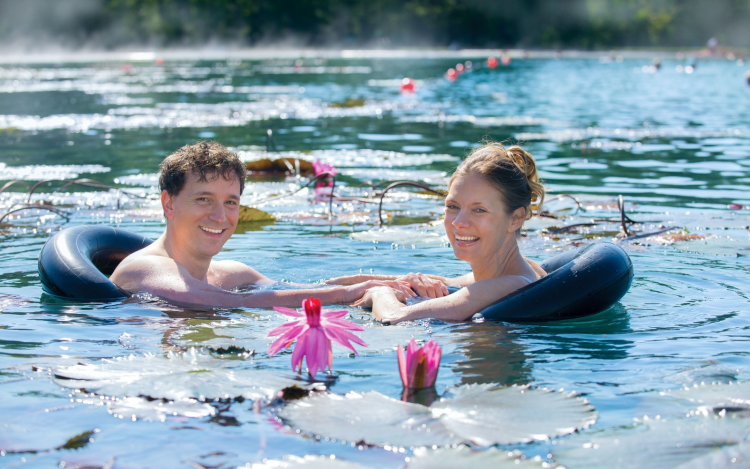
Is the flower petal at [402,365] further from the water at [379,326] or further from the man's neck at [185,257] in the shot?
the man's neck at [185,257]

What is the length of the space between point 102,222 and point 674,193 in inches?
243

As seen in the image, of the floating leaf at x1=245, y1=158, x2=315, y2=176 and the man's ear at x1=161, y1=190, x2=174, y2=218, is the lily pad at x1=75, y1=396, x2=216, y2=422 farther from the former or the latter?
the floating leaf at x1=245, y1=158, x2=315, y2=176

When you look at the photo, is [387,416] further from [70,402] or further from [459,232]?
[459,232]

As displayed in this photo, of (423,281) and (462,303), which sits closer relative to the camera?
(462,303)

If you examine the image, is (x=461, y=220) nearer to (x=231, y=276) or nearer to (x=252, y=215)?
(x=231, y=276)

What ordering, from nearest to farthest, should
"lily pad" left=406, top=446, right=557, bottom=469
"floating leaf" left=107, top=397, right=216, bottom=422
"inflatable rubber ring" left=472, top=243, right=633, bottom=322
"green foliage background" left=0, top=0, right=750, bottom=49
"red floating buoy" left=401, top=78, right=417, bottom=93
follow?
1. "lily pad" left=406, top=446, right=557, bottom=469
2. "floating leaf" left=107, top=397, right=216, bottom=422
3. "inflatable rubber ring" left=472, top=243, right=633, bottom=322
4. "red floating buoy" left=401, top=78, right=417, bottom=93
5. "green foliage background" left=0, top=0, right=750, bottom=49

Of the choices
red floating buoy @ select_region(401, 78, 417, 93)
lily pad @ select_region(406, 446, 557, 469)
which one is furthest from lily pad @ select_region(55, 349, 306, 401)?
red floating buoy @ select_region(401, 78, 417, 93)

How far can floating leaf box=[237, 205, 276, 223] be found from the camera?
26.1 ft

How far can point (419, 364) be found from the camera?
3289 millimetres

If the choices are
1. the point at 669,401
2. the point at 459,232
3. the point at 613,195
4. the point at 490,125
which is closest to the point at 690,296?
the point at 459,232

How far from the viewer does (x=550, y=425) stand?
3.00 metres

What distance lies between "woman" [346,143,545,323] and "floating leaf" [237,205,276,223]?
11.2ft

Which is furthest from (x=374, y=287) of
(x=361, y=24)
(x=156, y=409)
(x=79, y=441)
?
(x=361, y=24)

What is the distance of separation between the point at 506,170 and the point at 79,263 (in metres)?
2.69
